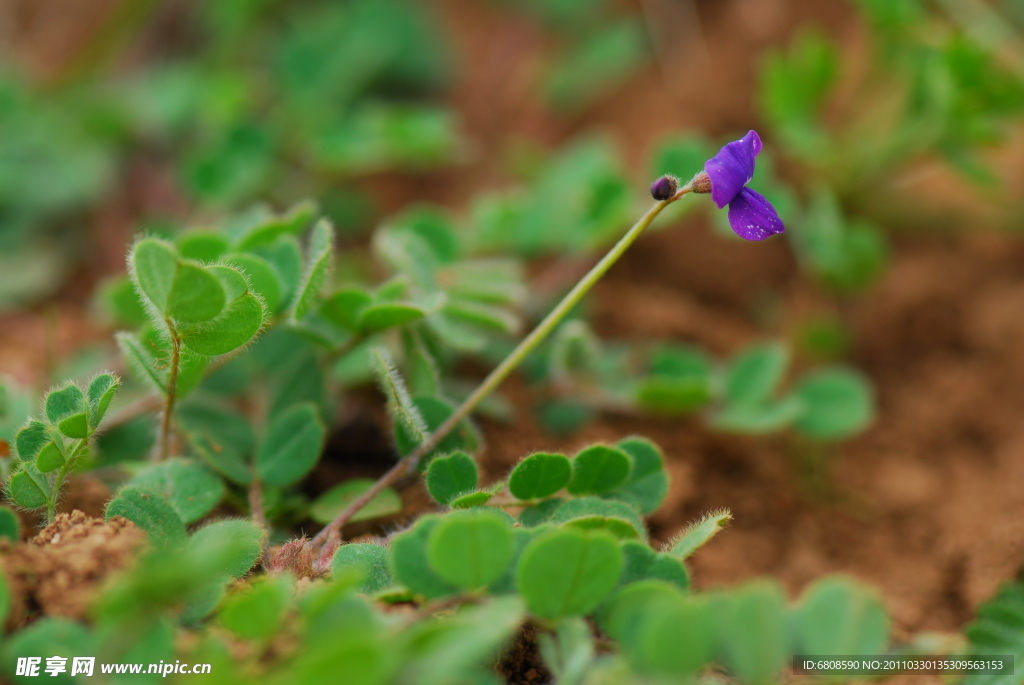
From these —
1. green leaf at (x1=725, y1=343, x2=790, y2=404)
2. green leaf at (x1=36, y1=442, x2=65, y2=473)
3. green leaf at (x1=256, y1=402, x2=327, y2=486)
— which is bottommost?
green leaf at (x1=725, y1=343, x2=790, y2=404)

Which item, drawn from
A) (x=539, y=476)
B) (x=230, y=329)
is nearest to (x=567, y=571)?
(x=539, y=476)

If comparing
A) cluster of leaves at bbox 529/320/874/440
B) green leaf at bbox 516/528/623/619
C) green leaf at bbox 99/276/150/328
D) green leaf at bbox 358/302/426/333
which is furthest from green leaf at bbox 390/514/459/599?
green leaf at bbox 99/276/150/328

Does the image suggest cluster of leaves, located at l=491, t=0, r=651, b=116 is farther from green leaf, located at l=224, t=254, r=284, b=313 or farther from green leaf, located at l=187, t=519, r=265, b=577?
green leaf, located at l=187, t=519, r=265, b=577

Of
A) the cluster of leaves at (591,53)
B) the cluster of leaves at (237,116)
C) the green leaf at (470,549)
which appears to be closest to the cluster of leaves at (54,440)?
the green leaf at (470,549)

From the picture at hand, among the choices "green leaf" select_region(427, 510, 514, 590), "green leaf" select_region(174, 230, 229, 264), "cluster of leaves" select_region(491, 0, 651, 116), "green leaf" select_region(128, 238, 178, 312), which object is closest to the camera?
"green leaf" select_region(427, 510, 514, 590)

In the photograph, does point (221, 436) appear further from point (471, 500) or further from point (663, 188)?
point (663, 188)

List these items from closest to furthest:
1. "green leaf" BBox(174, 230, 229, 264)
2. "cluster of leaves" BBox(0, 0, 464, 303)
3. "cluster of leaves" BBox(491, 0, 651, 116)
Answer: "green leaf" BBox(174, 230, 229, 264), "cluster of leaves" BBox(0, 0, 464, 303), "cluster of leaves" BBox(491, 0, 651, 116)
